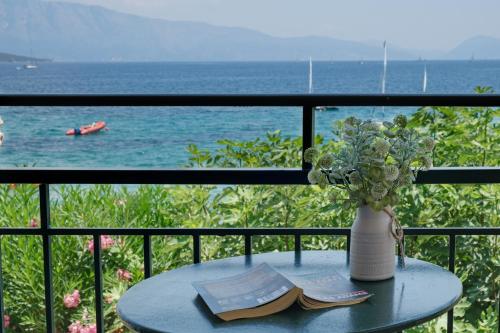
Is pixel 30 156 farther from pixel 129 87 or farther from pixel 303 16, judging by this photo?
pixel 303 16

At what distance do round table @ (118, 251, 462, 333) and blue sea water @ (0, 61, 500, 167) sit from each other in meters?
9.46

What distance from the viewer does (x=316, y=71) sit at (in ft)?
107

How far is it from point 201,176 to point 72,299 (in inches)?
88.4

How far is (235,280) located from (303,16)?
2989 cm

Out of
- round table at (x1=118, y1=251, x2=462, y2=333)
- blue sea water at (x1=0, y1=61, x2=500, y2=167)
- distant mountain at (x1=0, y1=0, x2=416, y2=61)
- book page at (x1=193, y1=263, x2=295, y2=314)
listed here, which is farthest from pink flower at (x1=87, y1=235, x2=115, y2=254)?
distant mountain at (x1=0, y1=0, x2=416, y2=61)

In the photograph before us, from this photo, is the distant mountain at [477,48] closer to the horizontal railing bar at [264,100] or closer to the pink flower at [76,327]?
the pink flower at [76,327]

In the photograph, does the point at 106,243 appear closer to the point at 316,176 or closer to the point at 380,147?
the point at 316,176

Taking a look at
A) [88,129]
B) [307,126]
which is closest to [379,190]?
[307,126]

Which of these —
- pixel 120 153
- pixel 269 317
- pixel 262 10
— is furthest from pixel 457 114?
pixel 262 10

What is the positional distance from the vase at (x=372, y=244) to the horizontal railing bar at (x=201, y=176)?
345 mm

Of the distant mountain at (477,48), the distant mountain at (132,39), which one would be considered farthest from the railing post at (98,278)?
the distant mountain at (477,48)

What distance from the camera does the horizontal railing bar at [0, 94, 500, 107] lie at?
1.67 metres

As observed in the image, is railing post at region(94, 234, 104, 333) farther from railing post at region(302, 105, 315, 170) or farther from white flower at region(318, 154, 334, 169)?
white flower at region(318, 154, 334, 169)

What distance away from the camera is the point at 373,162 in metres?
1.31
